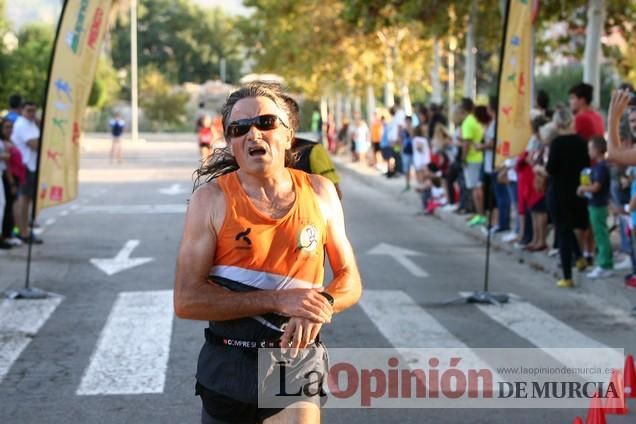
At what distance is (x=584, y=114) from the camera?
14055 millimetres

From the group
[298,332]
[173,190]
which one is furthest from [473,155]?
[298,332]

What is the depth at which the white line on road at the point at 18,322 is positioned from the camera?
9.38m

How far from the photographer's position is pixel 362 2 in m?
25.2

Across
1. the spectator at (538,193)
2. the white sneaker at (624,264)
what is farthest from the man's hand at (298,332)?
the spectator at (538,193)

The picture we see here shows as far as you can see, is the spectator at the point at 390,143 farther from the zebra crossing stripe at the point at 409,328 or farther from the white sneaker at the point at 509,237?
the zebra crossing stripe at the point at 409,328

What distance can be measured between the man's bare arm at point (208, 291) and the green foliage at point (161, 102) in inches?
3272

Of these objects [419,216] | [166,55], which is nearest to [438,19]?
[419,216]

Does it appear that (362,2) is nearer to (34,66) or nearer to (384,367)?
(384,367)

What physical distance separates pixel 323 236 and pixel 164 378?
4397 millimetres

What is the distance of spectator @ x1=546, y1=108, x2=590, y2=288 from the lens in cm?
1308

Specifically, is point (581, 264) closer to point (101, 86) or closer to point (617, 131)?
point (617, 131)

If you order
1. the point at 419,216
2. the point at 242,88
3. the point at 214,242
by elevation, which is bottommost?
the point at 419,216

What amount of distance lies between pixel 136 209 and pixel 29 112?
6.35 metres

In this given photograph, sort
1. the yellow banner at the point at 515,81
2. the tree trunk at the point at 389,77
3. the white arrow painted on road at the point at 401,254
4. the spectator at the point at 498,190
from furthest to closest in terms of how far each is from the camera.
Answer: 1. the tree trunk at the point at 389,77
2. the spectator at the point at 498,190
3. the white arrow painted on road at the point at 401,254
4. the yellow banner at the point at 515,81
